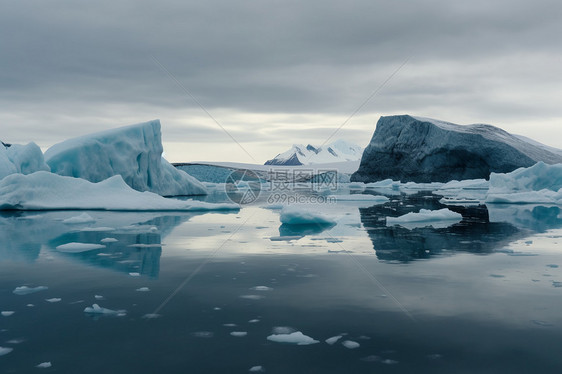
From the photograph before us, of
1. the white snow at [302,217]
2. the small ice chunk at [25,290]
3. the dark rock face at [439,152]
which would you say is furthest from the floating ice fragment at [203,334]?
the dark rock face at [439,152]

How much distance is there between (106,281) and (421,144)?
43.6 m

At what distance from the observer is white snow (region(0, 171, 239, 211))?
1249 centimetres

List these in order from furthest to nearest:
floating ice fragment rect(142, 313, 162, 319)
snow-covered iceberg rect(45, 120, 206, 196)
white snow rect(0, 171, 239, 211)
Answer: snow-covered iceberg rect(45, 120, 206, 196)
white snow rect(0, 171, 239, 211)
floating ice fragment rect(142, 313, 162, 319)

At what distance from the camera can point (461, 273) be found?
4.62 meters

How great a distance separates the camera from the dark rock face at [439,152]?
39.1 metres

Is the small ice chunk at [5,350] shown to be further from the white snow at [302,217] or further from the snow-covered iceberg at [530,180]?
the snow-covered iceberg at [530,180]

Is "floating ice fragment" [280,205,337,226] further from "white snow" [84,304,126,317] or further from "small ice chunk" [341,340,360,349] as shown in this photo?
"small ice chunk" [341,340,360,349]

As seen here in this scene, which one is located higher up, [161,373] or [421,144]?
[421,144]

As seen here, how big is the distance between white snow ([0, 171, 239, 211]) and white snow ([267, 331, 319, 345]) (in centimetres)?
996

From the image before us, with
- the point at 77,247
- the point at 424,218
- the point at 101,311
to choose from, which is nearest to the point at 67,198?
the point at 77,247

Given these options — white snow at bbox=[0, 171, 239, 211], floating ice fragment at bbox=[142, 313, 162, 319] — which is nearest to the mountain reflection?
floating ice fragment at bbox=[142, 313, 162, 319]

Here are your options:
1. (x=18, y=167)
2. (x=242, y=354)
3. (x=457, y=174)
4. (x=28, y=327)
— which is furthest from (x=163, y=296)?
(x=457, y=174)

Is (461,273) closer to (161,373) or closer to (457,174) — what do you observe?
(161,373)

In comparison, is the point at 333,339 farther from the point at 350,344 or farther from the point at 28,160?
the point at 28,160
